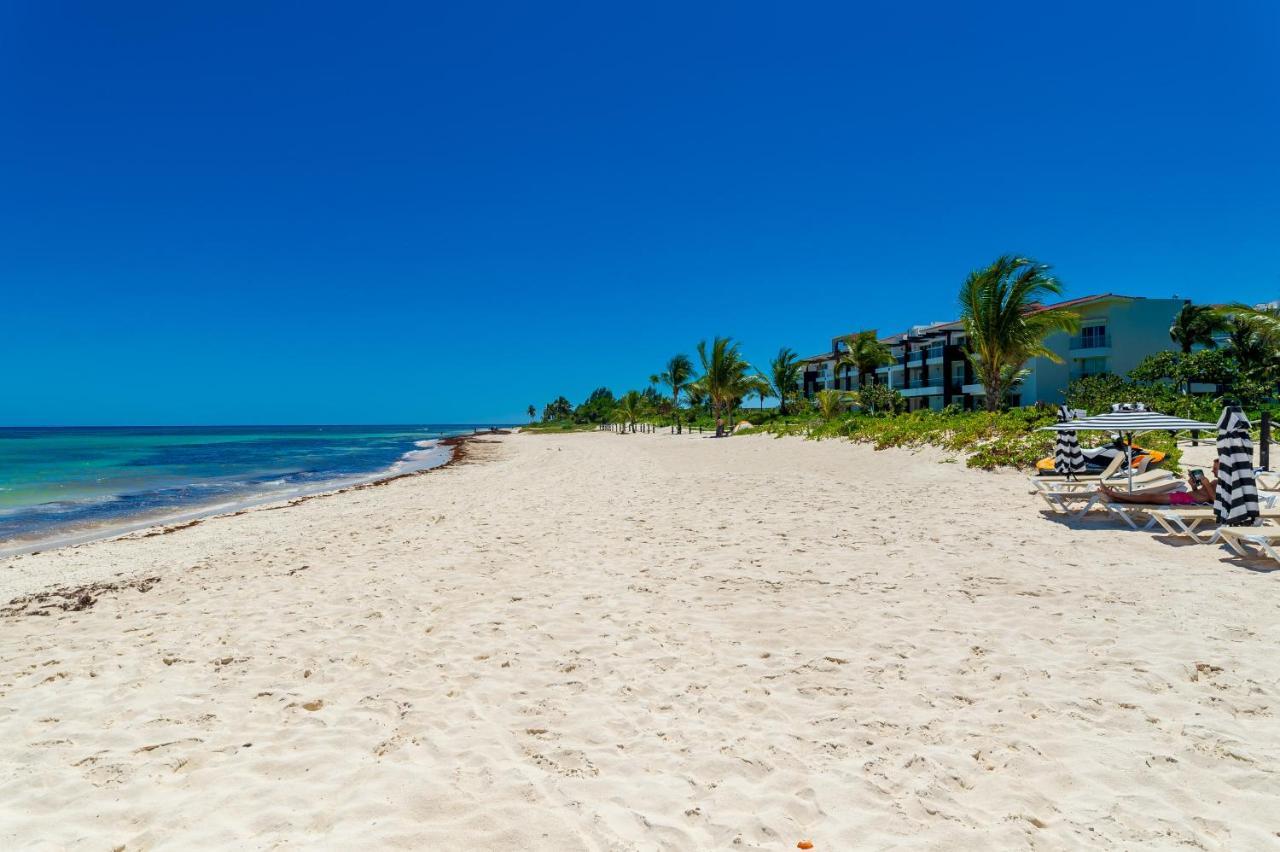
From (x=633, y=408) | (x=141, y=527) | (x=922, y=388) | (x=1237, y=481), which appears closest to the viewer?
(x=1237, y=481)

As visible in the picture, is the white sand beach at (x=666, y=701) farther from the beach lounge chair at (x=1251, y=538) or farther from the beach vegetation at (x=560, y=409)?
the beach vegetation at (x=560, y=409)

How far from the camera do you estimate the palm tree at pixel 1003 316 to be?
22.5 meters

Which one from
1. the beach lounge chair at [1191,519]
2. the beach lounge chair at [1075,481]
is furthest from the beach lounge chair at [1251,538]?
the beach lounge chair at [1075,481]

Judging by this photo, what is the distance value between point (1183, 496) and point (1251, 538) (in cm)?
211

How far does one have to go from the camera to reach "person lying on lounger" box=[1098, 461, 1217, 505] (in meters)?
8.77

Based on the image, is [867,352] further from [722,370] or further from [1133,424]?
[1133,424]

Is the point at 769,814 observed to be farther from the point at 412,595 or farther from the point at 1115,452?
the point at 1115,452

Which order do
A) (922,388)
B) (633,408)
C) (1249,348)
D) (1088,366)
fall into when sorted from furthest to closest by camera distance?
(633,408)
(922,388)
(1088,366)
(1249,348)

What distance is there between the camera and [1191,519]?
26.1 ft

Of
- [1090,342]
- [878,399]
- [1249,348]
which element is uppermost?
[1090,342]

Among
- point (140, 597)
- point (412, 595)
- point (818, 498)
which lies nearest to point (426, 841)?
point (412, 595)

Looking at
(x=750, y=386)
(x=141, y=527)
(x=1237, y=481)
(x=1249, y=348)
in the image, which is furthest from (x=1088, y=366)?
(x=141, y=527)

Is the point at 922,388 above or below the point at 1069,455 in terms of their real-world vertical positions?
above

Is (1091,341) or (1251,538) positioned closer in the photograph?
(1251,538)
